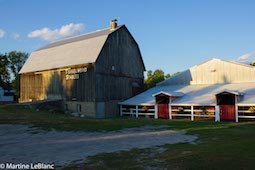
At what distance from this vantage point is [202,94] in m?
26.4

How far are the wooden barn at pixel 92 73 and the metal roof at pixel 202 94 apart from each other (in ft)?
9.60

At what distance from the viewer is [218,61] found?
29.4 m

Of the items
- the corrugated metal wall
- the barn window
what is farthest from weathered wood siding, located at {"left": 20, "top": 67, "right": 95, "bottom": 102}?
the corrugated metal wall

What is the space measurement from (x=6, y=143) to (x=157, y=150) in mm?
7060

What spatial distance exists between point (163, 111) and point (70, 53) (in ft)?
47.1

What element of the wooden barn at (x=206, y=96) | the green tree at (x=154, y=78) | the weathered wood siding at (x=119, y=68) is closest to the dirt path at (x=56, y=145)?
the wooden barn at (x=206, y=96)

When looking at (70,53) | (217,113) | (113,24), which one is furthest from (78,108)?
(217,113)

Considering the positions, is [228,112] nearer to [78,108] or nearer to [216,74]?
[216,74]

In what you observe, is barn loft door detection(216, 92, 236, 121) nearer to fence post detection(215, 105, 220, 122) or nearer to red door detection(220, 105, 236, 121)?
red door detection(220, 105, 236, 121)

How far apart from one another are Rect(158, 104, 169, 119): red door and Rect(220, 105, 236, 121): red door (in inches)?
219

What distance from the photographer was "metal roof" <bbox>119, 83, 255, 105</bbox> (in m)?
23.4

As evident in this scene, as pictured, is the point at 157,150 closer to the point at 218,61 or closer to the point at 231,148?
the point at 231,148

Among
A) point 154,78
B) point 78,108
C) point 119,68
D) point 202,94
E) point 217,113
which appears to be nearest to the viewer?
point 217,113

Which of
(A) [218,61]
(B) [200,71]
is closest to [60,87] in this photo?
(B) [200,71]
